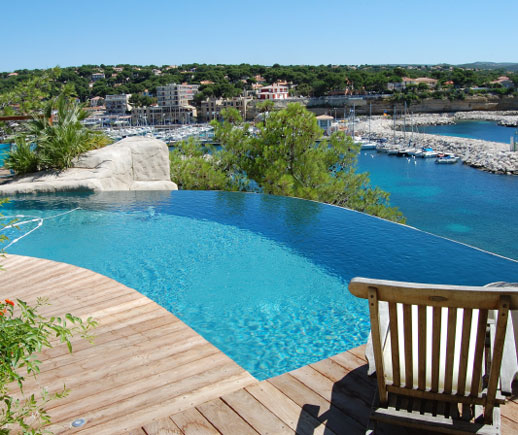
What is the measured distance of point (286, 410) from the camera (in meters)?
2.18

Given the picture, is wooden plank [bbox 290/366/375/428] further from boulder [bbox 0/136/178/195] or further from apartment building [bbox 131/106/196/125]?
apartment building [bbox 131/106/196/125]

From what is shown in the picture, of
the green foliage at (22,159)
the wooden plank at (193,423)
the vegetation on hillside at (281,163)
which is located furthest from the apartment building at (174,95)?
the wooden plank at (193,423)

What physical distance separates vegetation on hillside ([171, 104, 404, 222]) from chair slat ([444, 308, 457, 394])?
899 cm

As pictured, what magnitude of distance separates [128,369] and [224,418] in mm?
778

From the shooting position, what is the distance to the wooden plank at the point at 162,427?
205 centimetres

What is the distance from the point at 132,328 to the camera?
3.14 meters

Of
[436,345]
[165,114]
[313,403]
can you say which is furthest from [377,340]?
[165,114]

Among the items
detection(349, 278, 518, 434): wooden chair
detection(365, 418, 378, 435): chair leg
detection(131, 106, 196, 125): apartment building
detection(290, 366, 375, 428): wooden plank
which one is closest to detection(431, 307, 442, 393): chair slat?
detection(349, 278, 518, 434): wooden chair

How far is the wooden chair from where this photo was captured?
4.88 feet

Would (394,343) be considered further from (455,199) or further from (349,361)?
(455,199)

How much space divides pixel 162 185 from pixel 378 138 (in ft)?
158

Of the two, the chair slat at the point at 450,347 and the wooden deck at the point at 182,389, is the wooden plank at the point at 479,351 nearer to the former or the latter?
the chair slat at the point at 450,347

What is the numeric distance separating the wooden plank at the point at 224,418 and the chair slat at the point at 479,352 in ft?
3.02

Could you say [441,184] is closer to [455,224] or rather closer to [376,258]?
[455,224]
